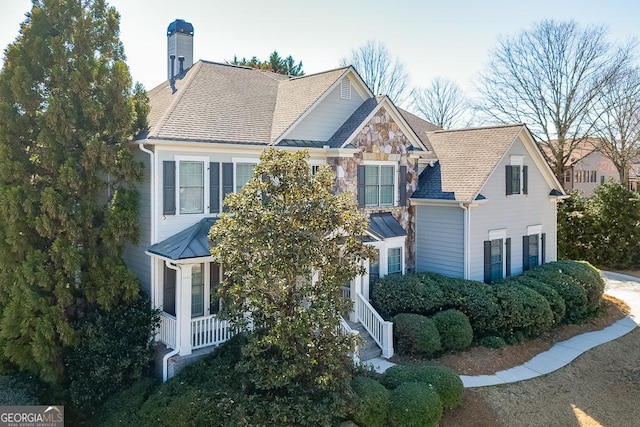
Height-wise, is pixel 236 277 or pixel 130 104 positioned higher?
pixel 130 104

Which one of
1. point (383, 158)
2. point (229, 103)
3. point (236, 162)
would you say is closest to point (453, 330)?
point (383, 158)

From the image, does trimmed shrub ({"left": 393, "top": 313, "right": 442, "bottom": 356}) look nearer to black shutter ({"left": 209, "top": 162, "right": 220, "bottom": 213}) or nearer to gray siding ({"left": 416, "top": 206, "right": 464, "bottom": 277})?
gray siding ({"left": 416, "top": 206, "right": 464, "bottom": 277})

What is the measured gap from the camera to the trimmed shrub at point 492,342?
15.2m

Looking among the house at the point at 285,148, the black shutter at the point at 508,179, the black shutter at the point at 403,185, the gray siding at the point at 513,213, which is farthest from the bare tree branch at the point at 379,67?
the black shutter at the point at 403,185

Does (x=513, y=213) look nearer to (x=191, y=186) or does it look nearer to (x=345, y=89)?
(x=345, y=89)

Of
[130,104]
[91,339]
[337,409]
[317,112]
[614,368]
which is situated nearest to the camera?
[337,409]

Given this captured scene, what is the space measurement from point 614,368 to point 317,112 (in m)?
12.4

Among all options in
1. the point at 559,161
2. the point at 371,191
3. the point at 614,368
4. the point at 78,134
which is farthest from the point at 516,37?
the point at 78,134

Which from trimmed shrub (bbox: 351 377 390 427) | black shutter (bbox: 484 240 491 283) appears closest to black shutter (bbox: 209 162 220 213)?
trimmed shrub (bbox: 351 377 390 427)

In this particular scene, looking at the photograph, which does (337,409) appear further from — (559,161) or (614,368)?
(559,161)

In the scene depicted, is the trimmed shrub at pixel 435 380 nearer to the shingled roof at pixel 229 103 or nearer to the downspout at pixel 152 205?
the downspout at pixel 152 205

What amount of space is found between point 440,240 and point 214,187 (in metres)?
9.22

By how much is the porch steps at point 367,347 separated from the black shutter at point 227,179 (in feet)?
18.3

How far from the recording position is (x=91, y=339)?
473 inches
